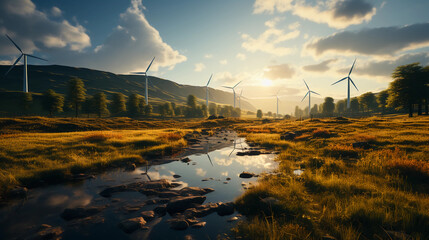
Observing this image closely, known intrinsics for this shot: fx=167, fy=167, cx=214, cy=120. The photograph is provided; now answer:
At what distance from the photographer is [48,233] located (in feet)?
20.7

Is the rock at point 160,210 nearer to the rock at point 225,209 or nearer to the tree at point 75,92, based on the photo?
the rock at point 225,209

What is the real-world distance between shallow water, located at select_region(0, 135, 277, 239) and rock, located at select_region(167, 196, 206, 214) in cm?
39

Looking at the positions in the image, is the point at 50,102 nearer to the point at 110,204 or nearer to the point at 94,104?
the point at 94,104

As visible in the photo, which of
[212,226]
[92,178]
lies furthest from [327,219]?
[92,178]

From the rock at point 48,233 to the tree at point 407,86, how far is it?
81357mm

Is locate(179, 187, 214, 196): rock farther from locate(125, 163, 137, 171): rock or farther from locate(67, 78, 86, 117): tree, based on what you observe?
locate(67, 78, 86, 117): tree

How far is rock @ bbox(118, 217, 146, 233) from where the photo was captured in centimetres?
661

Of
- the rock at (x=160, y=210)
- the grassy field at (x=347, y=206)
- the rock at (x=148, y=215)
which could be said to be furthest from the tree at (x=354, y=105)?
the rock at (x=148, y=215)

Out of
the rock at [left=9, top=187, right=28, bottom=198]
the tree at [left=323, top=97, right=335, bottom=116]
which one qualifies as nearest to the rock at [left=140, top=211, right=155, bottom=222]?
the rock at [left=9, top=187, right=28, bottom=198]

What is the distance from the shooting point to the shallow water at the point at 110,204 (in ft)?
21.3

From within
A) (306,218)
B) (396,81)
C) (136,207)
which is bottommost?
(136,207)

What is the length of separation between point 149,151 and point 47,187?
31.3 feet

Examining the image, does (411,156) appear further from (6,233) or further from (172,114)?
(172,114)

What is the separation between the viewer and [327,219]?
238 inches
